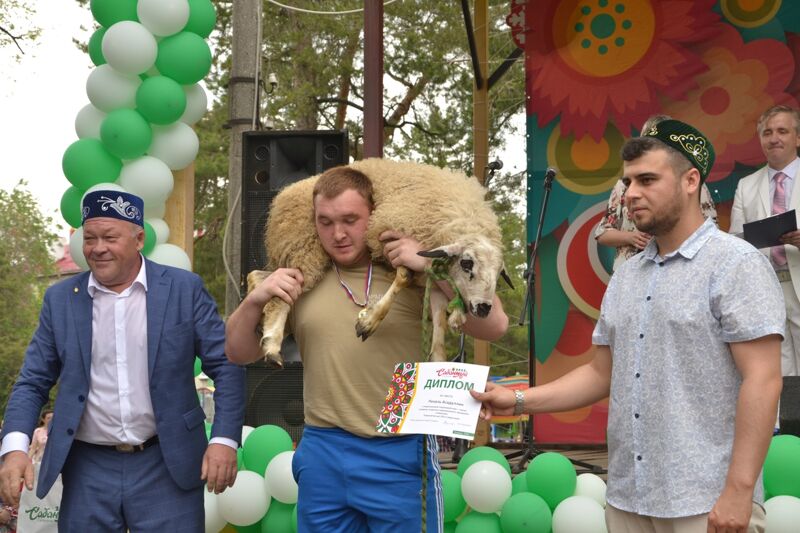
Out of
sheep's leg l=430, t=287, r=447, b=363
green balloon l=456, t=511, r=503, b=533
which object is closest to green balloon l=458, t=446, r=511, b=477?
green balloon l=456, t=511, r=503, b=533

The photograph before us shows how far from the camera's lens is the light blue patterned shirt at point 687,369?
2.51m

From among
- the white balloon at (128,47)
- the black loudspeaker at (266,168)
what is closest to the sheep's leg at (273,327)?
the black loudspeaker at (266,168)

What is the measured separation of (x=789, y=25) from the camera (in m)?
7.50

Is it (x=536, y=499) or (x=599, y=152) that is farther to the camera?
(x=599, y=152)

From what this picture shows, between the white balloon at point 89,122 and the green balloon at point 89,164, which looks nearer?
the green balloon at point 89,164

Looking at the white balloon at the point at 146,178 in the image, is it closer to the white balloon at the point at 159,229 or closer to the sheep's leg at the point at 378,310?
the white balloon at the point at 159,229

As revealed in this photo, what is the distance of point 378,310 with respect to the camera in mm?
2883

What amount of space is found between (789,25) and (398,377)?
6.12 metres

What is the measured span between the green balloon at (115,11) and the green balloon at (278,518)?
13.5ft

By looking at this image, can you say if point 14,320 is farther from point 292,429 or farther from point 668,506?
point 668,506

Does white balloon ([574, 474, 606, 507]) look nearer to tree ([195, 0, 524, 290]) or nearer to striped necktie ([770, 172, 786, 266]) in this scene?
striped necktie ([770, 172, 786, 266])

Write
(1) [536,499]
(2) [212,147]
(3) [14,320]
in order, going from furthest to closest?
(3) [14,320] < (2) [212,147] < (1) [536,499]

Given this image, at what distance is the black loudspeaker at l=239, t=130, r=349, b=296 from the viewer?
19.8 feet

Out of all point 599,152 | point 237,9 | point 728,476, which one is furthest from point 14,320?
point 728,476
